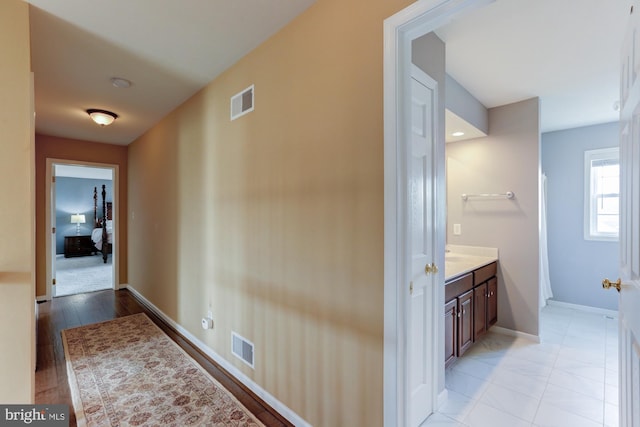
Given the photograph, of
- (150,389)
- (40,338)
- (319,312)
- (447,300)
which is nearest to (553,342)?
(447,300)

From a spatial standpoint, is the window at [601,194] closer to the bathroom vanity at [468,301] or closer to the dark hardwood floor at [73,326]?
the bathroom vanity at [468,301]

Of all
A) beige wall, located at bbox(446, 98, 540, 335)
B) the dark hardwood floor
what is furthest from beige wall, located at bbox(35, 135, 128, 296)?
beige wall, located at bbox(446, 98, 540, 335)

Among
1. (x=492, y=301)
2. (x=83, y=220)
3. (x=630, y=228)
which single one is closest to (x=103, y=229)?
(x=83, y=220)

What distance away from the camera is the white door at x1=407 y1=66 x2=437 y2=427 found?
5.63ft

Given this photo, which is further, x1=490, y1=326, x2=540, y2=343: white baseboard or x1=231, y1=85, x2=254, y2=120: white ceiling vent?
x1=490, y1=326, x2=540, y2=343: white baseboard

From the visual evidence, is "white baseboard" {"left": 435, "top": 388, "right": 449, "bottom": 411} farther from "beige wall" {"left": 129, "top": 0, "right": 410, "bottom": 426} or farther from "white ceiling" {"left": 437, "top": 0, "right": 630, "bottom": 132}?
"white ceiling" {"left": 437, "top": 0, "right": 630, "bottom": 132}

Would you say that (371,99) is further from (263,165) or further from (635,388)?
(635,388)

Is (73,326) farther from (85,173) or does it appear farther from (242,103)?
(85,173)

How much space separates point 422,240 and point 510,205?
2.08m

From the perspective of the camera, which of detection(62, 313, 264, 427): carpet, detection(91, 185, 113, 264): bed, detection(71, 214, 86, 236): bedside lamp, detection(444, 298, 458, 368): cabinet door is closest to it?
detection(62, 313, 264, 427): carpet

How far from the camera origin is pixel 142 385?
2168 mm

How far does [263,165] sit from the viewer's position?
2020 millimetres

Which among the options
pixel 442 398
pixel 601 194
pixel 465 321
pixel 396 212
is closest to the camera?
pixel 396 212

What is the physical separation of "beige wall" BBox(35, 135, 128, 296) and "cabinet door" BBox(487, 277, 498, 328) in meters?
5.48
